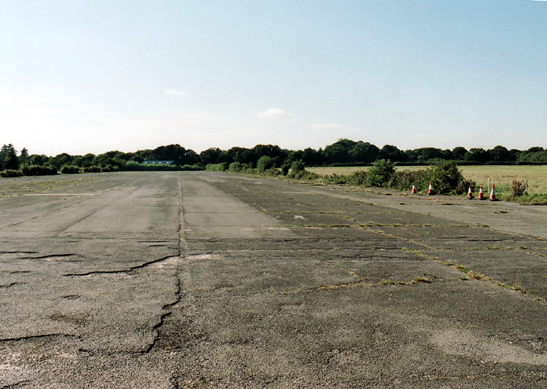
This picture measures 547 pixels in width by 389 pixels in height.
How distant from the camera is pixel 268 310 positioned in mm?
4652

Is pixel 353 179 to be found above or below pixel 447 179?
below

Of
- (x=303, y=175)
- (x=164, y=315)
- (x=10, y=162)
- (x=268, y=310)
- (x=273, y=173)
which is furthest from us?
(x=10, y=162)

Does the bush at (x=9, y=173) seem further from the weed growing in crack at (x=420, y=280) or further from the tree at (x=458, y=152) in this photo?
the tree at (x=458, y=152)

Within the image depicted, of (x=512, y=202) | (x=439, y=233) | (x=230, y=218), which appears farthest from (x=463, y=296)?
(x=512, y=202)

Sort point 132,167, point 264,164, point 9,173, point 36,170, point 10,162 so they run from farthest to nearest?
1. point 132,167
2. point 10,162
3. point 264,164
4. point 36,170
5. point 9,173

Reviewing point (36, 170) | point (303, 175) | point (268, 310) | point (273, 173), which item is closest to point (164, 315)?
point (268, 310)

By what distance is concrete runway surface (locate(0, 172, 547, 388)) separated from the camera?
3244 mm

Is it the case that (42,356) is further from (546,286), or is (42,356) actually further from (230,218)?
(230,218)

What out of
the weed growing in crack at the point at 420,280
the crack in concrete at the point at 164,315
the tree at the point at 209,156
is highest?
the tree at the point at 209,156

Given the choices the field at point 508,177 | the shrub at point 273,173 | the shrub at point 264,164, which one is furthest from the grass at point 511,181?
the shrub at point 264,164

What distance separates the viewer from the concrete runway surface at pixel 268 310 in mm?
3244

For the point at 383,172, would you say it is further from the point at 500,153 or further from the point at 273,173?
the point at 500,153

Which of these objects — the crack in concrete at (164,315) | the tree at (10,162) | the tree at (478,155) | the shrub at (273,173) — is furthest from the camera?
the tree at (478,155)

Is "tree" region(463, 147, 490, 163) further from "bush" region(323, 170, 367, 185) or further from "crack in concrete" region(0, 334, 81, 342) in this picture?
"crack in concrete" region(0, 334, 81, 342)
